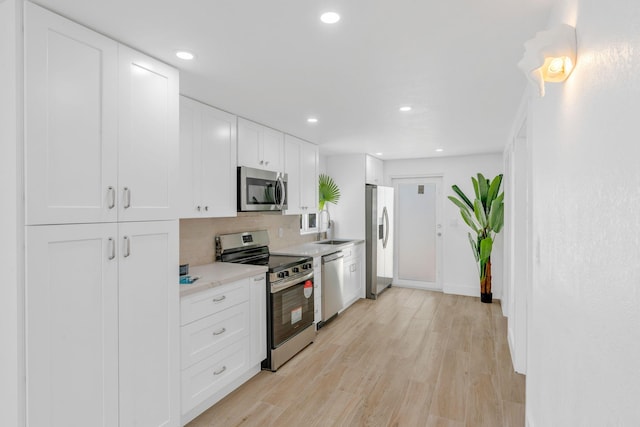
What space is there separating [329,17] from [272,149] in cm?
230

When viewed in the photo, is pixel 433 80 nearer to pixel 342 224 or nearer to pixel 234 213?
pixel 234 213

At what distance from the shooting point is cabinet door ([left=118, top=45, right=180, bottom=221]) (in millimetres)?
1864

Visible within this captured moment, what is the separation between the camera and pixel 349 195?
220 inches

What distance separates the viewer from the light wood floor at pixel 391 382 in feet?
8.02

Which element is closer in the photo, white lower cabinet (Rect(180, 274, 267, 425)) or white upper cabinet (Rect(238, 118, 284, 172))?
white lower cabinet (Rect(180, 274, 267, 425))

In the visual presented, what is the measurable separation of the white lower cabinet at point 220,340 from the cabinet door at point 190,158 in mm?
716

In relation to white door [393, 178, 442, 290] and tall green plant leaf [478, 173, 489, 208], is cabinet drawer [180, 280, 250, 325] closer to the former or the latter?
tall green plant leaf [478, 173, 489, 208]

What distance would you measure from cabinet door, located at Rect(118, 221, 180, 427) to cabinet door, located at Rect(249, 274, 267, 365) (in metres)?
0.84

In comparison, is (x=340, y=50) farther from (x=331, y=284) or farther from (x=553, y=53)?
(x=331, y=284)

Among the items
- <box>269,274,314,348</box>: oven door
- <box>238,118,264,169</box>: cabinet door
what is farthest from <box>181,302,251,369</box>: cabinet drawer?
<box>238,118,264,169</box>: cabinet door

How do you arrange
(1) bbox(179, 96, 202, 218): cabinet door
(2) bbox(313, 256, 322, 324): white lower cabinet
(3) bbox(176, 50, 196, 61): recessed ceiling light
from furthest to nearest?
(2) bbox(313, 256, 322, 324): white lower cabinet
(1) bbox(179, 96, 202, 218): cabinet door
(3) bbox(176, 50, 196, 61): recessed ceiling light

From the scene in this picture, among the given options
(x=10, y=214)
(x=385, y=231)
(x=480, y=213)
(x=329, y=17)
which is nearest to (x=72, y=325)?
(x=10, y=214)

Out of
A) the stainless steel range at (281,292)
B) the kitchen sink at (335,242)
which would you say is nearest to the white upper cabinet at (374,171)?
the kitchen sink at (335,242)

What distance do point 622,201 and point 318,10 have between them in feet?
4.45
